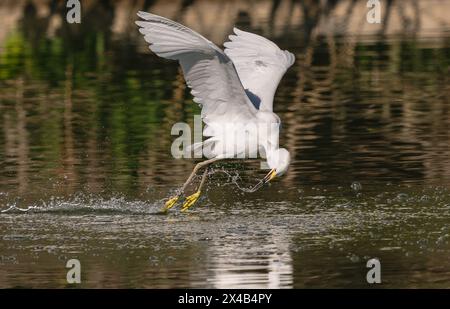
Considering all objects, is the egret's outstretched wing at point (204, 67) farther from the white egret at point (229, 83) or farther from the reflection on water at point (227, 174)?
the reflection on water at point (227, 174)

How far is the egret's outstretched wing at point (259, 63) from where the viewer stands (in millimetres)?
15812

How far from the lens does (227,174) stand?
16.9 metres

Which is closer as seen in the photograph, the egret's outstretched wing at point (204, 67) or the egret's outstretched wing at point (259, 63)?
the egret's outstretched wing at point (204, 67)

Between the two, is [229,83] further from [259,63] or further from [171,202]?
[259,63]

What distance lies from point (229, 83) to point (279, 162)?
939 millimetres

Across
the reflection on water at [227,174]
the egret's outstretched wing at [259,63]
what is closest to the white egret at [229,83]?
the egret's outstretched wing at [259,63]

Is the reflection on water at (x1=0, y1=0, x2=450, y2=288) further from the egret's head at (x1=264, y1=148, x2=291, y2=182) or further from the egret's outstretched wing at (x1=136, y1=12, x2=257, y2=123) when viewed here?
the egret's outstretched wing at (x1=136, y1=12, x2=257, y2=123)

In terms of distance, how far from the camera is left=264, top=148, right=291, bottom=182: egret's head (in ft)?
47.8

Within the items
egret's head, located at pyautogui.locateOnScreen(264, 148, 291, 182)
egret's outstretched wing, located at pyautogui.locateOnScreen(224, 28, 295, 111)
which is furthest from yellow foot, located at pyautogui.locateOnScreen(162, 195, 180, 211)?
egret's outstretched wing, located at pyautogui.locateOnScreen(224, 28, 295, 111)

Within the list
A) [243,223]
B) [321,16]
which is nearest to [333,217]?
[243,223]

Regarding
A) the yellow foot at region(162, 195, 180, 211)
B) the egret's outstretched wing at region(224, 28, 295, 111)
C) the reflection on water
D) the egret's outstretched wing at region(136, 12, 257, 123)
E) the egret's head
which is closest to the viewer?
the reflection on water

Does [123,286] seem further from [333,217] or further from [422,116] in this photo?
[422,116]

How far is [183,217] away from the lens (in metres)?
14.9

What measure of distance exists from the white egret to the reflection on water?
23.5 inches
